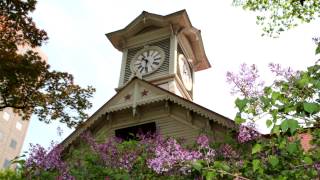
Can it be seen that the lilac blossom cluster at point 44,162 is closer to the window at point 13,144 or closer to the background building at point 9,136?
the background building at point 9,136

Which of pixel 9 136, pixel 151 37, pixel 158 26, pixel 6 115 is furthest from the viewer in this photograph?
pixel 9 136

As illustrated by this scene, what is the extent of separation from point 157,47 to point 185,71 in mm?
2324

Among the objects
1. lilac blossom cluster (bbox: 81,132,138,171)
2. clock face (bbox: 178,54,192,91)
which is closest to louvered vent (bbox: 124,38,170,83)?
clock face (bbox: 178,54,192,91)

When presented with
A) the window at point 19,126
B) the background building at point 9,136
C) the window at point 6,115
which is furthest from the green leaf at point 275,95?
the window at point 19,126

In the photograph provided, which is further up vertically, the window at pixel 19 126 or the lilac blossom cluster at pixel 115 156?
the window at pixel 19 126

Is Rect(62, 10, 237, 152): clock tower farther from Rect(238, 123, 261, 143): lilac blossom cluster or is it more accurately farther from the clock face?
Rect(238, 123, 261, 143): lilac blossom cluster

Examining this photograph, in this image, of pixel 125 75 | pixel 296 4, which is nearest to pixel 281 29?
pixel 296 4

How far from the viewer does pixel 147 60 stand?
19.5 meters

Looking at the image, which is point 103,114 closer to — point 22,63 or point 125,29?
point 22,63

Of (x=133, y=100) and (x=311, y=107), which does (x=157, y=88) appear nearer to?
(x=133, y=100)

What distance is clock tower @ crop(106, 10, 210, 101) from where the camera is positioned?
1884 cm

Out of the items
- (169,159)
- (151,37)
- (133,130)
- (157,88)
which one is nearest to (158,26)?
(151,37)

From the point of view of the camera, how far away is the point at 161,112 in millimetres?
14461

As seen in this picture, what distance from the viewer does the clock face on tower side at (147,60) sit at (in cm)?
1903
